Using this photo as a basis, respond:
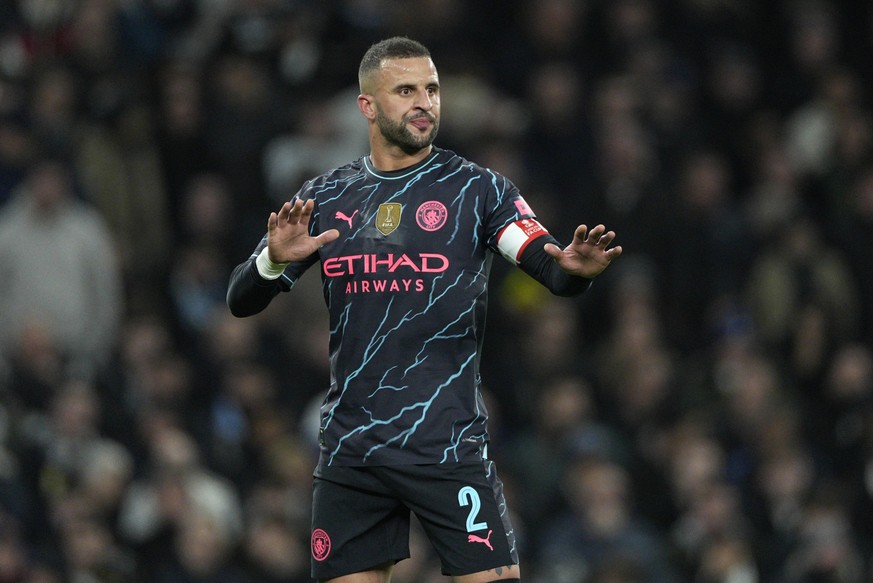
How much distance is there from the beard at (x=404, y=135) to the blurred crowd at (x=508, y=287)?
4.65 metres

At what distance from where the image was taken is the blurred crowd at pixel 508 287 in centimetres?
1117

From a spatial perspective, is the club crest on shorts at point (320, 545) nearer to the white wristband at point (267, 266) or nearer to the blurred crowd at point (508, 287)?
the white wristband at point (267, 266)

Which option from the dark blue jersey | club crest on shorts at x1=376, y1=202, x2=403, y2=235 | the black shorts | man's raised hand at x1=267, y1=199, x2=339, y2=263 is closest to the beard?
the dark blue jersey

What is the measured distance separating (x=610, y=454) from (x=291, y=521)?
7.41 feet

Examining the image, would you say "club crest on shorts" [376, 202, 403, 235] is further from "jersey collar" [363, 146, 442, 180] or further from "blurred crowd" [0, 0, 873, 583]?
"blurred crowd" [0, 0, 873, 583]

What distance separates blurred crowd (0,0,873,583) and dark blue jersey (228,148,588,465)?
4357 millimetres

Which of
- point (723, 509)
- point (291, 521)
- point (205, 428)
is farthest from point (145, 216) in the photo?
point (723, 509)

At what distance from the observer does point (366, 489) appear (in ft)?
20.7

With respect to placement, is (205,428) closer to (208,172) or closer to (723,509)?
(208,172)

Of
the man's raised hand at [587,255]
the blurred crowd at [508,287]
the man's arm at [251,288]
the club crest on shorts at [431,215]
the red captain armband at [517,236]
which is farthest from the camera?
the blurred crowd at [508,287]

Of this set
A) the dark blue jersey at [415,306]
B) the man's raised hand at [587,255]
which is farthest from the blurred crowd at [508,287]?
the man's raised hand at [587,255]

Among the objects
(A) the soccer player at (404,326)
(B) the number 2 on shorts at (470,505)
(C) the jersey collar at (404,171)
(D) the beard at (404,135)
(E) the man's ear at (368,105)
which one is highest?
(E) the man's ear at (368,105)

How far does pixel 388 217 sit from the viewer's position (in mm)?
6297

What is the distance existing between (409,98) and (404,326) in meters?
0.84
